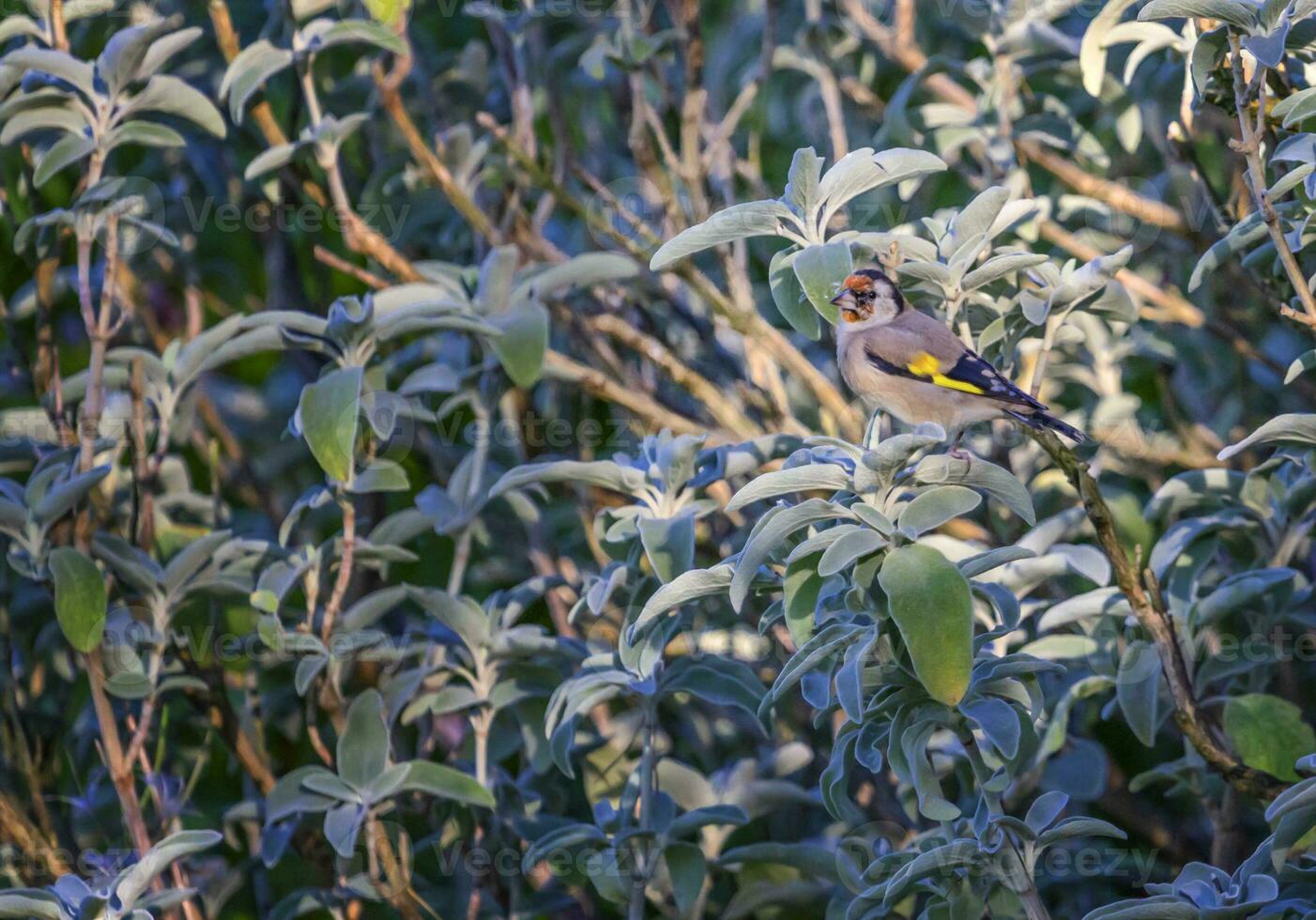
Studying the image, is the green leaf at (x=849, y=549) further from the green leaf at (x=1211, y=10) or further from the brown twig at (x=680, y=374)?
the brown twig at (x=680, y=374)

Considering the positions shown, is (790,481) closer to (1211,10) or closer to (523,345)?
(523,345)

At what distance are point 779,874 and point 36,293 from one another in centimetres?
221

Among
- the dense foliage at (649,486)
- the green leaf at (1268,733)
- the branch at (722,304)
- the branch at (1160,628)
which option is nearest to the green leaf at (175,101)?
the dense foliage at (649,486)

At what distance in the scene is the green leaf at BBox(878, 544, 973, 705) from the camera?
75.9 inches

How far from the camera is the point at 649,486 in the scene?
264cm

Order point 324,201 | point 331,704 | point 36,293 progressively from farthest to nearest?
point 324,201
point 36,293
point 331,704

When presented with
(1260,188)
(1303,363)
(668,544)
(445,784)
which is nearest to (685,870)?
(445,784)

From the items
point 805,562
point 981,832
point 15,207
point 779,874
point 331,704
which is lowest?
point 779,874

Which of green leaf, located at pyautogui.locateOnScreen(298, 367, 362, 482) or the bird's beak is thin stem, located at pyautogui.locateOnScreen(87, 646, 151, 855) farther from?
the bird's beak

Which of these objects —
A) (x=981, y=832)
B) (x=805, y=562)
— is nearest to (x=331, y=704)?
(x=805, y=562)

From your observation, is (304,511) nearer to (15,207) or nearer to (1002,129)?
(15,207)

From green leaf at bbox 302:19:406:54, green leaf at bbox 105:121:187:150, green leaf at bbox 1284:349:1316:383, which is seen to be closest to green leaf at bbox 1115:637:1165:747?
green leaf at bbox 1284:349:1316:383

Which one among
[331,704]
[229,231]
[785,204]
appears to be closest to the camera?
[785,204]

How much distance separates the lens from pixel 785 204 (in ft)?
7.52
